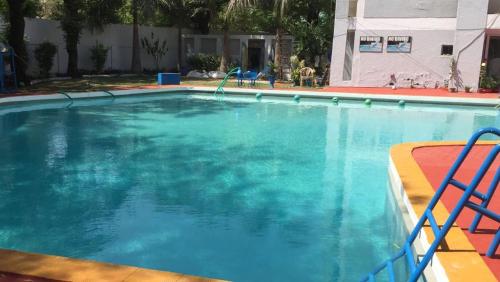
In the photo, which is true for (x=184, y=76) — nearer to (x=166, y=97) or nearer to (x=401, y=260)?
(x=166, y=97)

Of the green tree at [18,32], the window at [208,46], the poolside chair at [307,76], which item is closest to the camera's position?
the green tree at [18,32]

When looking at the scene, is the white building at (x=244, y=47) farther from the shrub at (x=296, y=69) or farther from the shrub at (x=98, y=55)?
the shrub at (x=98, y=55)

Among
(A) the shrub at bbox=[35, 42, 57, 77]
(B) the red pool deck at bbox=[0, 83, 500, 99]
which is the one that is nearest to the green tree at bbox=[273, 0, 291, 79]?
(B) the red pool deck at bbox=[0, 83, 500, 99]

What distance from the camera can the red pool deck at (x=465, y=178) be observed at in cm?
447

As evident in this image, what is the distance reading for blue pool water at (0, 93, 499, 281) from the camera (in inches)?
206

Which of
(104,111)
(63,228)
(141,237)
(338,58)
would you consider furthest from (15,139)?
(338,58)

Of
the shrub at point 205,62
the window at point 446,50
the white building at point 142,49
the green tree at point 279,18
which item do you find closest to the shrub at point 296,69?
the green tree at point 279,18

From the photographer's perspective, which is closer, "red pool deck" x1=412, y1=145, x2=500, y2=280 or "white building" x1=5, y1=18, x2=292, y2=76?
"red pool deck" x1=412, y1=145, x2=500, y2=280

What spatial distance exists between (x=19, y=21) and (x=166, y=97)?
6460 millimetres

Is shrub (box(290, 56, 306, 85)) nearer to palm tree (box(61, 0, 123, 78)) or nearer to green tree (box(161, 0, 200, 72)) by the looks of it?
green tree (box(161, 0, 200, 72))

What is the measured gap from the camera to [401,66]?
76.5ft

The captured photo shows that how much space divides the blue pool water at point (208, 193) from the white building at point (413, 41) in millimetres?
9303

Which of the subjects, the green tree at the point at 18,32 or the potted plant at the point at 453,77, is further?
the potted plant at the point at 453,77

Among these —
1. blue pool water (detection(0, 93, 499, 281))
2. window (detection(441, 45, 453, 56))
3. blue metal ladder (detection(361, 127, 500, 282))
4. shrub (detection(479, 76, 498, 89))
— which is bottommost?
blue pool water (detection(0, 93, 499, 281))
